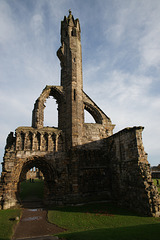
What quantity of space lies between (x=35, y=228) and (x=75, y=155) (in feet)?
21.1

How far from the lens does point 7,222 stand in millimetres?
8742

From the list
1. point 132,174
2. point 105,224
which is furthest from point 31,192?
point 105,224

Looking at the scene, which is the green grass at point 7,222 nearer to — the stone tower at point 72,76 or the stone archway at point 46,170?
the stone archway at point 46,170

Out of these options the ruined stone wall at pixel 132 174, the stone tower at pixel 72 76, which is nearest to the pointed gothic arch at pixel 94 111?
the stone tower at pixel 72 76

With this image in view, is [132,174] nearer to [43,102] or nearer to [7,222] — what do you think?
[7,222]

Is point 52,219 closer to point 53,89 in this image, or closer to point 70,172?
point 70,172

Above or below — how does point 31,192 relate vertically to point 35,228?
below

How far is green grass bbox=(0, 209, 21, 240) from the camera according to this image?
7.12 metres

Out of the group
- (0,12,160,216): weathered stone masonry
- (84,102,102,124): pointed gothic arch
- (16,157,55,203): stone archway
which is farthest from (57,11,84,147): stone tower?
(16,157,55,203): stone archway

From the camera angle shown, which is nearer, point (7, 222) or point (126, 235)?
point (126, 235)

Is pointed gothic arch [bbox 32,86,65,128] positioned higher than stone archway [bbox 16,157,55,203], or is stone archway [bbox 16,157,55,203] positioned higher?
pointed gothic arch [bbox 32,86,65,128]

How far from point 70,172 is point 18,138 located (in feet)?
17.2

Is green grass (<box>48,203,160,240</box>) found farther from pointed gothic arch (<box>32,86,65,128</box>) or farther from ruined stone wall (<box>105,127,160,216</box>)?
pointed gothic arch (<box>32,86,65,128</box>)

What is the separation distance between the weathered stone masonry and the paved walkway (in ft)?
9.02
